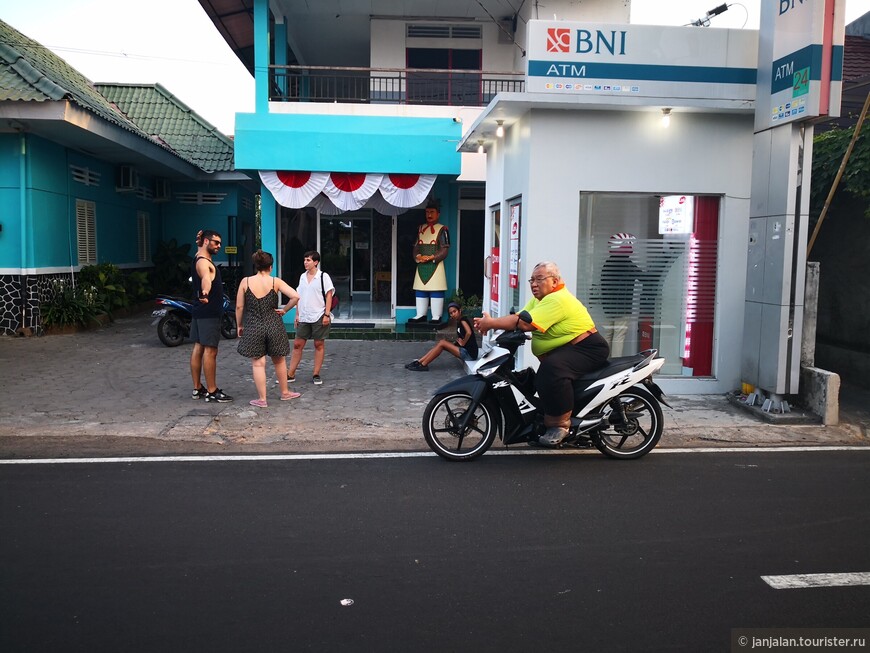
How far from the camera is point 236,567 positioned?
167 inches

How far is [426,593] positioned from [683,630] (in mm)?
1296

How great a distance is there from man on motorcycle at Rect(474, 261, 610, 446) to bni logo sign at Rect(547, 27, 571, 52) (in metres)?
3.64

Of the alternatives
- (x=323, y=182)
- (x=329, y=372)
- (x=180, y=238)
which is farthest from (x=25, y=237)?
(x=180, y=238)

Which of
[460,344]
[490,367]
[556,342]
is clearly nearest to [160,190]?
[460,344]

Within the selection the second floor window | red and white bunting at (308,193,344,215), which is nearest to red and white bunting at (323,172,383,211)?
red and white bunting at (308,193,344,215)

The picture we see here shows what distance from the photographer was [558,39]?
8.79 metres

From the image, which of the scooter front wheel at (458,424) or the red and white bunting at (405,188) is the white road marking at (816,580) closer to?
the scooter front wheel at (458,424)

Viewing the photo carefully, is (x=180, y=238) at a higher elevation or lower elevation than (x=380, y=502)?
higher

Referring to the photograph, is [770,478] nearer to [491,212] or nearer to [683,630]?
[683,630]

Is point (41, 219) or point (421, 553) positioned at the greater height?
point (41, 219)

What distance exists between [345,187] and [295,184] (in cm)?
91

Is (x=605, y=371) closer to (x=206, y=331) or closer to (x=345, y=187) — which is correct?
(x=206, y=331)

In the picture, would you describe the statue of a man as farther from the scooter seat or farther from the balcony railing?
the scooter seat

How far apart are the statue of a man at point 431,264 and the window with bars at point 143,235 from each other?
324 inches
